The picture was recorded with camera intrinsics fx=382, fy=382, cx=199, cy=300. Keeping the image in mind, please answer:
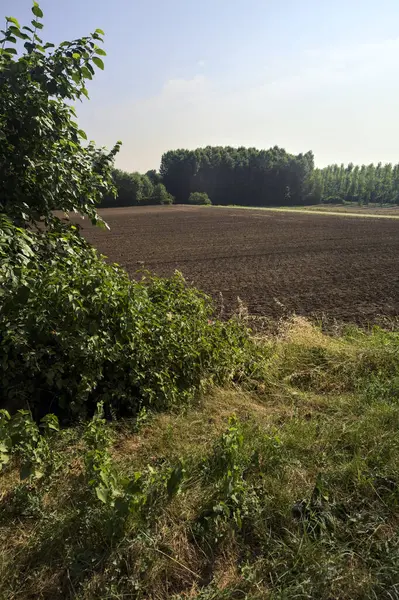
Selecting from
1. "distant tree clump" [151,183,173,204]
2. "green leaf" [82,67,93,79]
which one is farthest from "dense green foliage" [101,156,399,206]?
"green leaf" [82,67,93,79]

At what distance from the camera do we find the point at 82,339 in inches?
140

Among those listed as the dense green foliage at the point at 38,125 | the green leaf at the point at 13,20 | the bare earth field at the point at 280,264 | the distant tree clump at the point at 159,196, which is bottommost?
the bare earth field at the point at 280,264

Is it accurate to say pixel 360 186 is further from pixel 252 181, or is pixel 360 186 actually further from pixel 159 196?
pixel 159 196

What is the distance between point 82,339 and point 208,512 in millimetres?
1839

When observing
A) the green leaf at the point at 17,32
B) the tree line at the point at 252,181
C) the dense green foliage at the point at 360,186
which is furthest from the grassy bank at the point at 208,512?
the dense green foliage at the point at 360,186

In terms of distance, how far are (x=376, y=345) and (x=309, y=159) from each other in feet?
370

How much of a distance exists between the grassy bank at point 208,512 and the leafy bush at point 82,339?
375mm

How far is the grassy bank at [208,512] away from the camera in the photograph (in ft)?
7.34

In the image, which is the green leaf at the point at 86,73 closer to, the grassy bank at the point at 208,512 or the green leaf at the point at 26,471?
the grassy bank at the point at 208,512

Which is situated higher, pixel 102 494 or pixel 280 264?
A: pixel 102 494

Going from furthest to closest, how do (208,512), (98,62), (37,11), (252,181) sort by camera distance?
(252,181) → (98,62) → (37,11) → (208,512)

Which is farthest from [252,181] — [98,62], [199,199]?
[98,62]

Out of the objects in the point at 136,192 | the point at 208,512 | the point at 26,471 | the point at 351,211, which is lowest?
the point at 351,211

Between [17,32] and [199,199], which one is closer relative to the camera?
[17,32]
